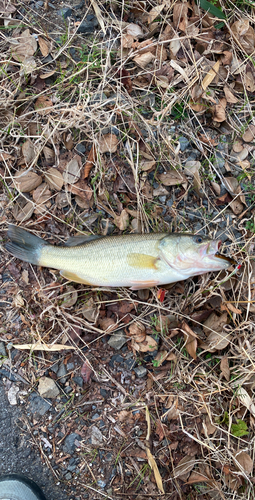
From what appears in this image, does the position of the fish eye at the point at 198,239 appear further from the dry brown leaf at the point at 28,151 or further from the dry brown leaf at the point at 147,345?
the dry brown leaf at the point at 28,151

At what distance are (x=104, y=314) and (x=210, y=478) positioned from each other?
2.12m

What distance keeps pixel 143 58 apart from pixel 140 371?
3.57 metres

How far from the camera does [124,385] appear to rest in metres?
3.86

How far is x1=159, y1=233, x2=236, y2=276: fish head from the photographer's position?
3609 millimetres

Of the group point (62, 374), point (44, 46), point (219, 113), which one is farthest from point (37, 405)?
point (44, 46)

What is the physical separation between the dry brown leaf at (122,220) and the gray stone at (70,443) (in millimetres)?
2361

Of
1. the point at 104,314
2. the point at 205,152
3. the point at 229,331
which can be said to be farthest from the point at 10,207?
the point at 229,331

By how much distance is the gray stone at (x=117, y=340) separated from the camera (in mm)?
3846

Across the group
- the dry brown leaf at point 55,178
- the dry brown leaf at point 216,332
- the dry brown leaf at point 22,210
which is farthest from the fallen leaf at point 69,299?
the dry brown leaf at point 216,332

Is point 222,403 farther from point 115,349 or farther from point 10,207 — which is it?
point 10,207

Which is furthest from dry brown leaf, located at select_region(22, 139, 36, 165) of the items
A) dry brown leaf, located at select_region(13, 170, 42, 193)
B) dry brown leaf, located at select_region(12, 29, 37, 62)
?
dry brown leaf, located at select_region(12, 29, 37, 62)

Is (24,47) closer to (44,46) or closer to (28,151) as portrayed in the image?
(44,46)

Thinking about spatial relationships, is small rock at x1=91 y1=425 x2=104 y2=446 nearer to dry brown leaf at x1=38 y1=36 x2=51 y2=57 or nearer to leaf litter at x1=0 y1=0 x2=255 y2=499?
leaf litter at x1=0 y1=0 x2=255 y2=499

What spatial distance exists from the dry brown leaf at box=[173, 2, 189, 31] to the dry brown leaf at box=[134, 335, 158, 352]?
11.8 ft
